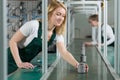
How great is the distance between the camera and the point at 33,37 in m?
2.26

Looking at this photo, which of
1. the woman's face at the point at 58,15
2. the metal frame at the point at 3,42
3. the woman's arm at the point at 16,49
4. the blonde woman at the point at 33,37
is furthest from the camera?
the woman's face at the point at 58,15

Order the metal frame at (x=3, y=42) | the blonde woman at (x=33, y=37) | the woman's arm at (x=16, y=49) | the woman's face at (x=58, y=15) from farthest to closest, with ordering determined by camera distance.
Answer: the woman's face at (x=58, y=15) < the blonde woman at (x=33, y=37) < the woman's arm at (x=16, y=49) < the metal frame at (x=3, y=42)

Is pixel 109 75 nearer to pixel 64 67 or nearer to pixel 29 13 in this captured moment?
pixel 64 67

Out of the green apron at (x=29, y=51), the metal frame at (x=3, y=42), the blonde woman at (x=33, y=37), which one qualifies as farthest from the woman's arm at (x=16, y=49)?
the metal frame at (x=3, y=42)

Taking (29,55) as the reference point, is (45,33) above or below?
above

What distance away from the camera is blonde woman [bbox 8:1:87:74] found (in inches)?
82.4

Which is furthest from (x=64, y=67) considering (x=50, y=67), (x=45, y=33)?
(x=45, y=33)

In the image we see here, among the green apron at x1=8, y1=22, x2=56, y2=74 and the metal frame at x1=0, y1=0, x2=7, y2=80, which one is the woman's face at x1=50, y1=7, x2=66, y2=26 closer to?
the green apron at x1=8, y1=22, x2=56, y2=74

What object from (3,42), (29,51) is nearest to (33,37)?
(29,51)

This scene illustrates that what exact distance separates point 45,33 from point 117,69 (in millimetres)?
574

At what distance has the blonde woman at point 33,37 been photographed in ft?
6.87

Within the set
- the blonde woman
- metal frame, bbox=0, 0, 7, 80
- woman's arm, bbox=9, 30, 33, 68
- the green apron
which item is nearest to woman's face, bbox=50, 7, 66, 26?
the blonde woman

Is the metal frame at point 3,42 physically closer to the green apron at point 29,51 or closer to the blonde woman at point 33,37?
the blonde woman at point 33,37

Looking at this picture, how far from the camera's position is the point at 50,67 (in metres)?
2.34
